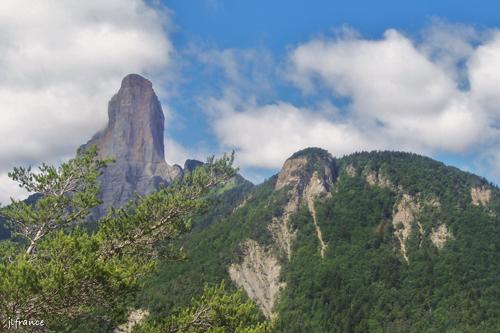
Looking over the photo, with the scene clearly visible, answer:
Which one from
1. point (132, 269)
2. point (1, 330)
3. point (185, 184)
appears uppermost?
point (185, 184)

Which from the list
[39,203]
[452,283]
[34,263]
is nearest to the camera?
[34,263]

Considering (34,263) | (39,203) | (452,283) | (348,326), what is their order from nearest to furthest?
(34,263), (39,203), (348,326), (452,283)

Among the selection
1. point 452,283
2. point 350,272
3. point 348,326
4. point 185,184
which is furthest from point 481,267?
point 185,184

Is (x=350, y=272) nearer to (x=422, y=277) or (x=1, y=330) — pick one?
(x=422, y=277)

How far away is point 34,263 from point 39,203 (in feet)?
14.4

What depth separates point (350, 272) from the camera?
19675cm

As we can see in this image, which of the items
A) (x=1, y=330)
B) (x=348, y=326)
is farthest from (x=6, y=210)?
(x=348, y=326)

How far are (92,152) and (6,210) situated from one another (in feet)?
18.3

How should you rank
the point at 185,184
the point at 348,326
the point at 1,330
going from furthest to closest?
1. the point at 348,326
2. the point at 185,184
3. the point at 1,330

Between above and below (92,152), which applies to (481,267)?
→ above

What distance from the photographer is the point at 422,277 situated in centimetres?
18762

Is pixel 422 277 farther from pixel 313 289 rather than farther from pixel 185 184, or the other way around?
pixel 185 184

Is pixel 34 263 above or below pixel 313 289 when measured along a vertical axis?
below

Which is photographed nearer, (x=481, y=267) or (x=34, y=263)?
(x=34, y=263)
